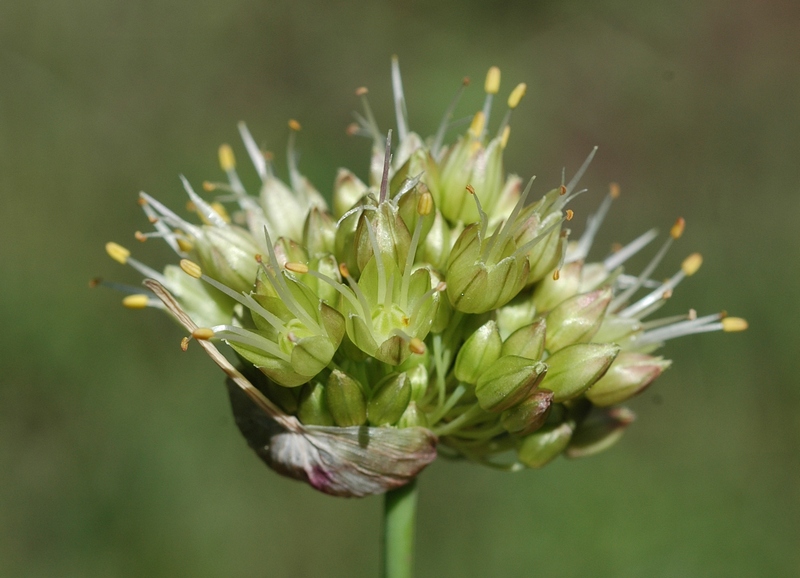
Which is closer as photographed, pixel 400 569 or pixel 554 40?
pixel 400 569

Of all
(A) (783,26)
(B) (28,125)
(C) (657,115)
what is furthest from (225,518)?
(A) (783,26)

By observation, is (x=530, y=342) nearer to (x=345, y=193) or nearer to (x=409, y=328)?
(x=409, y=328)

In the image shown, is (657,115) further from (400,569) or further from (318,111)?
(400,569)

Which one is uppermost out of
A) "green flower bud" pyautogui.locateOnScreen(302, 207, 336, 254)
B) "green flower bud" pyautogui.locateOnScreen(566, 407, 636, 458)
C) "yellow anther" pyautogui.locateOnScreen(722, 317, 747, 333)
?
"green flower bud" pyautogui.locateOnScreen(302, 207, 336, 254)

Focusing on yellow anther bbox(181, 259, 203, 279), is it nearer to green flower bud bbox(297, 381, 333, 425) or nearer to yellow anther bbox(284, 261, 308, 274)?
yellow anther bbox(284, 261, 308, 274)

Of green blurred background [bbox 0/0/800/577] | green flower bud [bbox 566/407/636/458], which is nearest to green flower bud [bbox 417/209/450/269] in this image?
green flower bud [bbox 566/407/636/458]

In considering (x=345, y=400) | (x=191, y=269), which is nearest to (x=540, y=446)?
(x=345, y=400)

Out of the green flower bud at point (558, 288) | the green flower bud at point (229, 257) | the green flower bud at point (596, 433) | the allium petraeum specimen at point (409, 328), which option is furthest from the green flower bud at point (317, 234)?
the green flower bud at point (596, 433)

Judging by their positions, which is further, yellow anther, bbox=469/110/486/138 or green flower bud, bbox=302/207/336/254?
yellow anther, bbox=469/110/486/138
